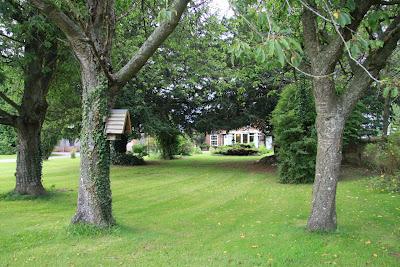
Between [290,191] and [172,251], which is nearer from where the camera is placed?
[172,251]

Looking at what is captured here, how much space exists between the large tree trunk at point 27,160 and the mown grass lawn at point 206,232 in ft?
2.06

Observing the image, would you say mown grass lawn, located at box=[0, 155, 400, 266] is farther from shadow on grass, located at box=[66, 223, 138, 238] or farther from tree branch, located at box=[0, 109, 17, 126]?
tree branch, located at box=[0, 109, 17, 126]

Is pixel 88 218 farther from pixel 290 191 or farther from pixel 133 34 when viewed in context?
pixel 133 34

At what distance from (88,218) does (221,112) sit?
16142 mm

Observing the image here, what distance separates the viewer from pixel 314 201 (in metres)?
7.21

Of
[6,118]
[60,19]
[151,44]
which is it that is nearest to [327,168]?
[151,44]

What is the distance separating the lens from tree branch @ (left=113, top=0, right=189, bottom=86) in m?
6.81

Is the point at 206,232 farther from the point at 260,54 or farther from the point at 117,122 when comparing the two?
the point at 260,54

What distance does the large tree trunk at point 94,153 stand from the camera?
7375 millimetres

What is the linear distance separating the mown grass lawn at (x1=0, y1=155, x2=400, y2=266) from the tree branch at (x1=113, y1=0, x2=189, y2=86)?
2.89 meters

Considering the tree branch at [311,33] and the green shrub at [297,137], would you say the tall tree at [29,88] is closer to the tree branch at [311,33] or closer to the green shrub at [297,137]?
the tree branch at [311,33]

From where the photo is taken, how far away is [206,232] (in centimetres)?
771

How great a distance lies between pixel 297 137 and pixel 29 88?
32.4 feet

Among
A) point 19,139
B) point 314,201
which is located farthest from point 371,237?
point 19,139
